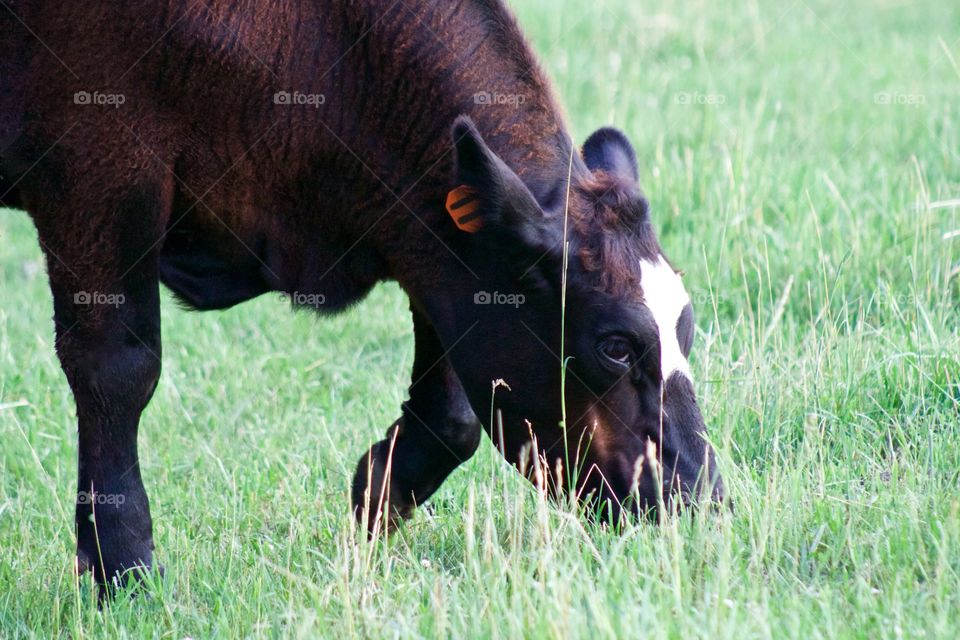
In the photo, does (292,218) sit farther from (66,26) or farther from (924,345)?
(924,345)

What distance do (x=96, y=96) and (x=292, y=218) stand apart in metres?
0.71

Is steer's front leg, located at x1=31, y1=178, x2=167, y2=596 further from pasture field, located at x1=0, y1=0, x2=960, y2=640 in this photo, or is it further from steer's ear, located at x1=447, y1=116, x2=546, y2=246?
steer's ear, located at x1=447, y1=116, x2=546, y2=246

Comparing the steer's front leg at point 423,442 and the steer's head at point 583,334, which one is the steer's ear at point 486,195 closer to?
the steer's head at point 583,334

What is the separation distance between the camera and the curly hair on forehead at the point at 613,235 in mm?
3744

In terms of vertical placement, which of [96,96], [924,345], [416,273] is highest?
[96,96]

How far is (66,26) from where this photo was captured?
12.9 feet

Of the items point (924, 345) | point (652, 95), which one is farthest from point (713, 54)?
point (924, 345)

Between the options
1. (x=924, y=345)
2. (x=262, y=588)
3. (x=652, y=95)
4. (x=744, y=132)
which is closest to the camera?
(x=262, y=588)

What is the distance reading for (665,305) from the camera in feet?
12.2

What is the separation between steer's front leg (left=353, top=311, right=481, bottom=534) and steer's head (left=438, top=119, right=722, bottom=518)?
59cm

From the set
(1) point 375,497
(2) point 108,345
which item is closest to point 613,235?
(1) point 375,497

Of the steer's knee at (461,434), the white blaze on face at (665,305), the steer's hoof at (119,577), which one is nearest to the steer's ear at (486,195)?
the white blaze on face at (665,305)

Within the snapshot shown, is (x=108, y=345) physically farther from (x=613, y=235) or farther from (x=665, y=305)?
(x=665, y=305)

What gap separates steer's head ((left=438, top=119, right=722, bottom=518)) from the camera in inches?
146
